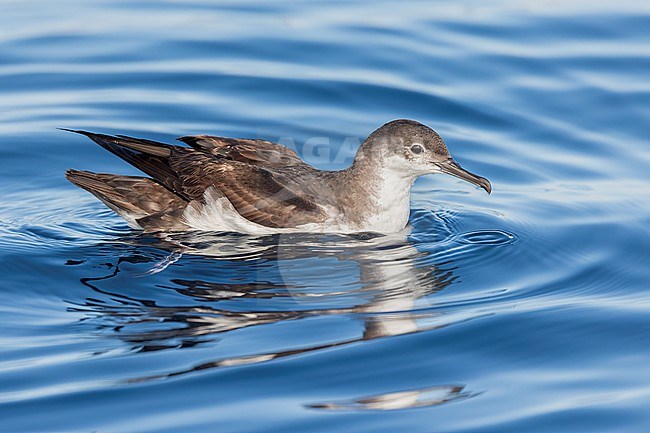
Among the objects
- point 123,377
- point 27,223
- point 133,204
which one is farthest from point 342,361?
point 27,223

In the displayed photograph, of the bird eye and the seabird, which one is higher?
Result: the bird eye

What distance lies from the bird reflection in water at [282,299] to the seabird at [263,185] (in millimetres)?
135

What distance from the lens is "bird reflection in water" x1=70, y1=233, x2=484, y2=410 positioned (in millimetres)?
6430

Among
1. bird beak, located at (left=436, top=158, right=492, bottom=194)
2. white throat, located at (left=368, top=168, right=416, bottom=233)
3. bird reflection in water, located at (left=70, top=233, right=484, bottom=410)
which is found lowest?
bird reflection in water, located at (left=70, top=233, right=484, bottom=410)

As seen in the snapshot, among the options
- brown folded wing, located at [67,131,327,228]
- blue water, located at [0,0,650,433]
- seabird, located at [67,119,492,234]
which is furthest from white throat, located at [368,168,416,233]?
brown folded wing, located at [67,131,327,228]

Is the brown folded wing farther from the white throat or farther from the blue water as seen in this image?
the white throat

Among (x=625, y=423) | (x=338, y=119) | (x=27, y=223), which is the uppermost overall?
(x=338, y=119)

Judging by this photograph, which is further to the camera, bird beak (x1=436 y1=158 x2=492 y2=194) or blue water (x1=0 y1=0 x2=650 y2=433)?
bird beak (x1=436 y1=158 x2=492 y2=194)

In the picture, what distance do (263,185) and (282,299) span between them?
1.26 m

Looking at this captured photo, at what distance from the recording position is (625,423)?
5703mm

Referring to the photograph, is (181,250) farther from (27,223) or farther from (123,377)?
(123,377)

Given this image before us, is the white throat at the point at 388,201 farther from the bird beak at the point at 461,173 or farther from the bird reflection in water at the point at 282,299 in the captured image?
the bird beak at the point at 461,173

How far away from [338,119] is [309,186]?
2359 millimetres

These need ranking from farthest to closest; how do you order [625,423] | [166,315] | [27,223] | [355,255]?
[27,223], [355,255], [166,315], [625,423]
